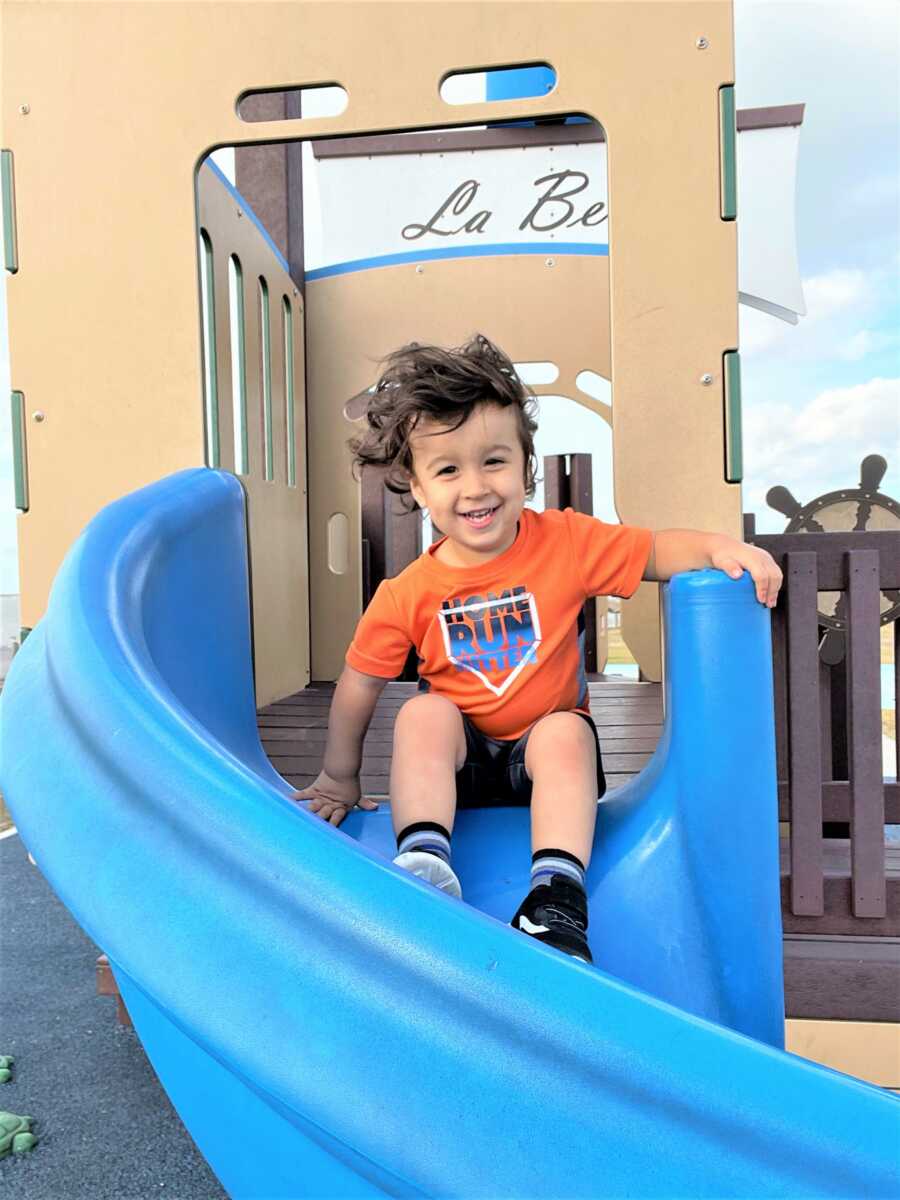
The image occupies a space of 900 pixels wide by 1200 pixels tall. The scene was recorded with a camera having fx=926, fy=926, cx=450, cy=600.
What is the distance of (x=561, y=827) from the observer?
1.01 meters

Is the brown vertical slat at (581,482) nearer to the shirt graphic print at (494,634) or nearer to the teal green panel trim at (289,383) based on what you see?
the teal green panel trim at (289,383)

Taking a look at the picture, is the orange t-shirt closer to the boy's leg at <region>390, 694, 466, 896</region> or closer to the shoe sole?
the boy's leg at <region>390, 694, 466, 896</region>

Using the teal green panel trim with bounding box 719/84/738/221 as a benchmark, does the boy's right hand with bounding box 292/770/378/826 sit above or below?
below

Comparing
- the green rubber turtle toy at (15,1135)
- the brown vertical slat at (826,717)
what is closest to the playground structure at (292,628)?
the brown vertical slat at (826,717)

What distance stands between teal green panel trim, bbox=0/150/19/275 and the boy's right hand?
110 centimetres

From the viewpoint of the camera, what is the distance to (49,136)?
5.36ft

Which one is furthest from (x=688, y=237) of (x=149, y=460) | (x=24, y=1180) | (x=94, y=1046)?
(x=94, y=1046)

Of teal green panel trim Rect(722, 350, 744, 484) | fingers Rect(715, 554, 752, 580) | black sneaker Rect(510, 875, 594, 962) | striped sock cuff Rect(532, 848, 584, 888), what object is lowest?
black sneaker Rect(510, 875, 594, 962)

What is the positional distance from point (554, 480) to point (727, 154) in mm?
2052

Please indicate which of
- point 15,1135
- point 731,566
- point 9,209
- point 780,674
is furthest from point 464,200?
point 15,1135

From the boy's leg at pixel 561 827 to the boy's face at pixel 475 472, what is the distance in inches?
10.8

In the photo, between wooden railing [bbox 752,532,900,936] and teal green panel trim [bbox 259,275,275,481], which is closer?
wooden railing [bbox 752,532,900,936]

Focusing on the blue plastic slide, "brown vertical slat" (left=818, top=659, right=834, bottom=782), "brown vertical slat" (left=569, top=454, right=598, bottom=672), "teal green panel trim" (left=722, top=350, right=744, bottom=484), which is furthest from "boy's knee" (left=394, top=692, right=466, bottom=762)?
"brown vertical slat" (left=569, top=454, right=598, bottom=672)

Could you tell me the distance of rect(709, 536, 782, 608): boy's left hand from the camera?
1033 millimetres
